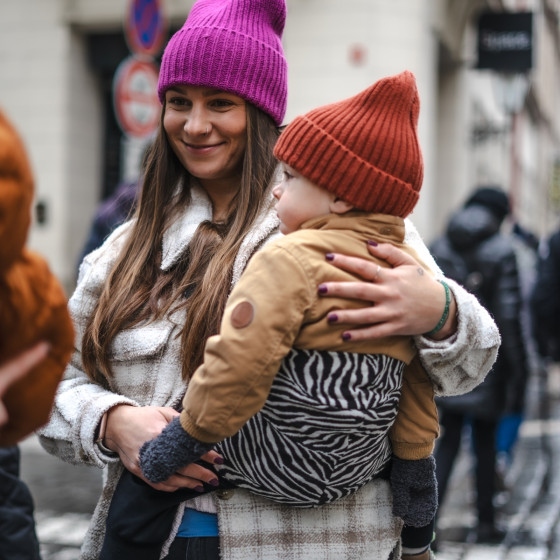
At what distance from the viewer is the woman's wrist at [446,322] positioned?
76.7 inches

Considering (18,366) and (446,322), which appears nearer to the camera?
(18,366)

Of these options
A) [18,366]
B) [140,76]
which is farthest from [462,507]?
[18,366]

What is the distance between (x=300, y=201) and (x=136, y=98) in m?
6.27

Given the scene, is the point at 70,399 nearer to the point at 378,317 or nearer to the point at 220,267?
the point at 220,267

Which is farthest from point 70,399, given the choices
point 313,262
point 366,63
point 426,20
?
point 426,20

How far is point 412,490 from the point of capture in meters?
2.00

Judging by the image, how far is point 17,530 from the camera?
2410mm

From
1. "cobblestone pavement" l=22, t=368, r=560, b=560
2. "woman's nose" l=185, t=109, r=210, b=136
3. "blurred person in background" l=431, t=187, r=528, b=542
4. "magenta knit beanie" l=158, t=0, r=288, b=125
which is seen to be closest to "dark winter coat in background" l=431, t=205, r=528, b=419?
"blurred person in background" l=431, t=187, r=528, b=542

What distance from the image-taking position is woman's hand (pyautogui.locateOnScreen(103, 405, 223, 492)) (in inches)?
74.4

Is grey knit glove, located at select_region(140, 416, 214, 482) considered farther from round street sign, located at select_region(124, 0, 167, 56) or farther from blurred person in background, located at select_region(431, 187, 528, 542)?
round street sign, located at select_region(124, 0, 167, 56)

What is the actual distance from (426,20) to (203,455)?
10.8m

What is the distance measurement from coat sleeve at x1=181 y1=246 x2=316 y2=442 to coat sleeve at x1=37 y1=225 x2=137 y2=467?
1.26 ft

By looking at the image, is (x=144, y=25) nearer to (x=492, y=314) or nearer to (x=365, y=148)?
(x=492, y=314)

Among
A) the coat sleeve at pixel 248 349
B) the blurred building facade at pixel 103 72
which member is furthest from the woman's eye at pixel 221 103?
the blurred building facade at pixel 103 72
